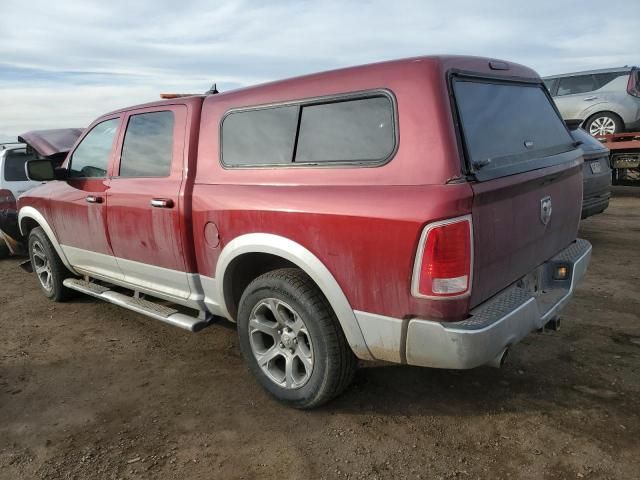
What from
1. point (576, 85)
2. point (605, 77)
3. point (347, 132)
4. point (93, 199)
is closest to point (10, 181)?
point (93, 199)

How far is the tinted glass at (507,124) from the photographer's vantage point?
8.05ft

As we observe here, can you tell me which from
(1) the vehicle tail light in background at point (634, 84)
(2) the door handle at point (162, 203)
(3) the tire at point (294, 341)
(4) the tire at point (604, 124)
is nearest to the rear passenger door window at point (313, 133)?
(2) the door handle at point (162, 203)

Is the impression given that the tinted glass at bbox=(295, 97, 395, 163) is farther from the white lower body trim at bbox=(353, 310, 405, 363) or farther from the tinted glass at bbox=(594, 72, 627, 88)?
the tinted glass at bbox=(594, 72, 627, 88)

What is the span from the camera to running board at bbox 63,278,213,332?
350 centimetres

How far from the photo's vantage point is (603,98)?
10688 millimetres

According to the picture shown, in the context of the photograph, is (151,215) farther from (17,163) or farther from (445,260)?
(17,163)

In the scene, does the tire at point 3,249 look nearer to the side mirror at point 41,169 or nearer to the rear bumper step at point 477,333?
the side mirror at point 41,169

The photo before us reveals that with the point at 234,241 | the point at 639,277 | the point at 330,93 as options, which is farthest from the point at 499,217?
the point at 639,277

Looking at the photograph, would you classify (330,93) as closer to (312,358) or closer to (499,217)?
(499,217)

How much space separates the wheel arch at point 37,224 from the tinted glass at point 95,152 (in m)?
0.69

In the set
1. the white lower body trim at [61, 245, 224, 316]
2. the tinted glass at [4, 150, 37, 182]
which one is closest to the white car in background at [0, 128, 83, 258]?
the tinted glass at [4, 150, 37, 182]

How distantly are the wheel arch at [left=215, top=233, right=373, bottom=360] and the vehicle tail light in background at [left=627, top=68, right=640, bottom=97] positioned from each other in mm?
10245

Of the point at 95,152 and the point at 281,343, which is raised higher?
the point at 95,152

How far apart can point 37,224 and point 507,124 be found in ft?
15.4
